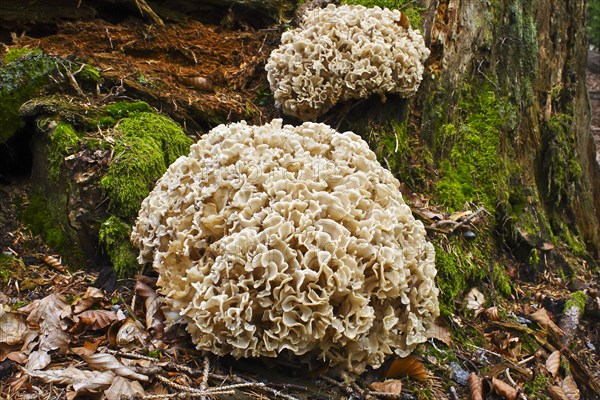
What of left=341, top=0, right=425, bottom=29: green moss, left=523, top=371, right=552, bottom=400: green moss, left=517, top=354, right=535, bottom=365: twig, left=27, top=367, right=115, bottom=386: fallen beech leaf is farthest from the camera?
left=341, top=0, right=425, bottom=29: green moss

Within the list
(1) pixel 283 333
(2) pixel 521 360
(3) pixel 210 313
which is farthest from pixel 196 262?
(2) pixel 521 360

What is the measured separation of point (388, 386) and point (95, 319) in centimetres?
208

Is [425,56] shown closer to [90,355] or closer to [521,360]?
[521,360]

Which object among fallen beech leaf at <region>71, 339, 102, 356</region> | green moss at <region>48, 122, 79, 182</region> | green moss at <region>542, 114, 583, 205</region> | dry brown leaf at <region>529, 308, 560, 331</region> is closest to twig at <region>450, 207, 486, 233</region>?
dry brown leaf at <region>529, 308, 560, 331</region>

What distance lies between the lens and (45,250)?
438 centimetres

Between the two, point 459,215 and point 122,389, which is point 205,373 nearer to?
point 122,389

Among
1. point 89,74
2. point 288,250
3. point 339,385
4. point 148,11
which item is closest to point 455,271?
point 339,385

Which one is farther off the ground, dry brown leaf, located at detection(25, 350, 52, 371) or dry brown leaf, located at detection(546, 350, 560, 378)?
dry brown leaf, located at detection(25, 350, 52, 371)

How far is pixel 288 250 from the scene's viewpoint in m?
3.17

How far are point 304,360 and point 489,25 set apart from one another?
4.55 meters

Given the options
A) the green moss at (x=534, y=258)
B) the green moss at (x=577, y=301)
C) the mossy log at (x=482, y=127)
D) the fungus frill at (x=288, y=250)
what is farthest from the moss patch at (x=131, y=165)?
the green moss at (x=577, y=301)

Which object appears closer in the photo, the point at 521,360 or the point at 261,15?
the point at 521,360

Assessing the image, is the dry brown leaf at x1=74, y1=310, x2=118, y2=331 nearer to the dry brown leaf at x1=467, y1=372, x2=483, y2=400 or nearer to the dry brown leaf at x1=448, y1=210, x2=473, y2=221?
the dry brown leaf at x1=467, y1=372, x2=483, y2=400

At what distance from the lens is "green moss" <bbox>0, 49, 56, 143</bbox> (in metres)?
4.47
